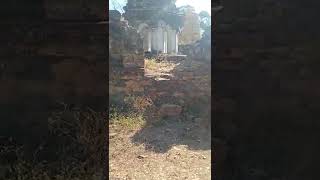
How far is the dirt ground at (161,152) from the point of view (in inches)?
218

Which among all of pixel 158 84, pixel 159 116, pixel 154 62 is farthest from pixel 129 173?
pixel 154 62

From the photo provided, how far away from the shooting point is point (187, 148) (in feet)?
22.8

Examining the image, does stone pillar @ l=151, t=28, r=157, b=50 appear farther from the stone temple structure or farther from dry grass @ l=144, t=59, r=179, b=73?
dry grass @ l=144, t=59, r=179, b=73

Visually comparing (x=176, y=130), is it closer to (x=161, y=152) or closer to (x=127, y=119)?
(x=127, y=119)

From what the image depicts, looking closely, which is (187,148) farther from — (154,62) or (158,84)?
(154,62)
